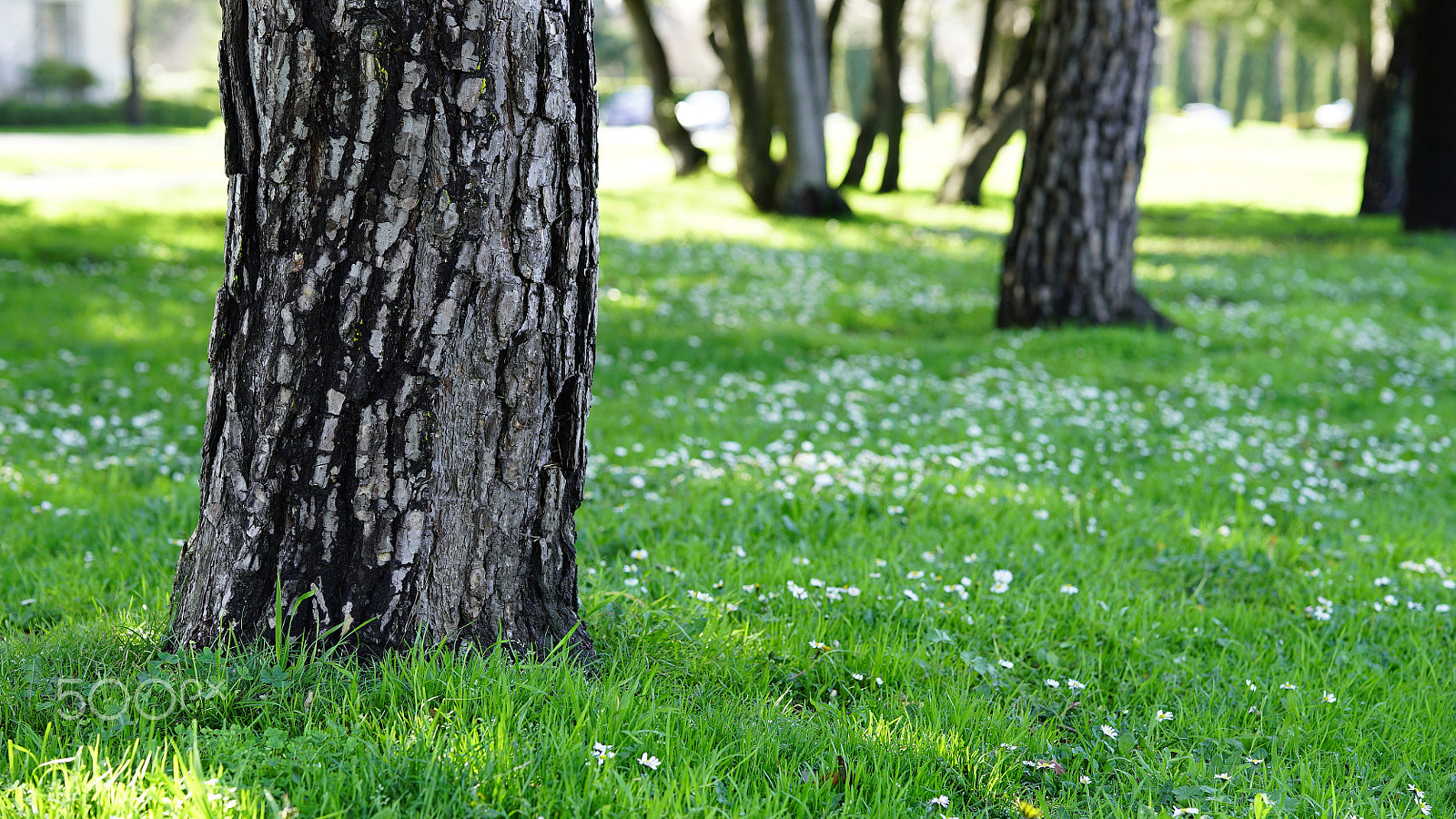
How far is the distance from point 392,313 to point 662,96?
1858 cm

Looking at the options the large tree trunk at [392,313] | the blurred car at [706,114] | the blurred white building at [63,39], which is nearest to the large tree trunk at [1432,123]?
the large tree trunk at [392,313]

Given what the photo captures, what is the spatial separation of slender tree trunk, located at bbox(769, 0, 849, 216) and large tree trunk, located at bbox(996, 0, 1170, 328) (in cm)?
775

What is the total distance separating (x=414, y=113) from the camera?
2305mm

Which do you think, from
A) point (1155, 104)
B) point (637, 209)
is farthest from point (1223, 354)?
point (1155, 104)

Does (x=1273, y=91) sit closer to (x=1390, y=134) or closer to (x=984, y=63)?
(x=1390, y=134)

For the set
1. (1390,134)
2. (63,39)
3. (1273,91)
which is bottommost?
(1390,134)

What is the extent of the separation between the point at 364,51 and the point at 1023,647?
2505 mm

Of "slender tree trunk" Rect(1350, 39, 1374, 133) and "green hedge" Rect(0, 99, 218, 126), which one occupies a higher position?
"slender tree trunk" Rect(1350, 39, 1374, 133)

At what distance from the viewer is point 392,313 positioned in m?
2.37

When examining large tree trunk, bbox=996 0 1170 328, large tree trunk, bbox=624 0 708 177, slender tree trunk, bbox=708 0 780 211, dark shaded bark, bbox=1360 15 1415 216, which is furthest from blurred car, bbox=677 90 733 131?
large tree trunk, bbox=996 0 1170 328

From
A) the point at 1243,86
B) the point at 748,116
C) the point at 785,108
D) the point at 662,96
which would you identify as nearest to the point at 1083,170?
the point at 785,108

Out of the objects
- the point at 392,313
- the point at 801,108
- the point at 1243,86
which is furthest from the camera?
the point at 1243,86

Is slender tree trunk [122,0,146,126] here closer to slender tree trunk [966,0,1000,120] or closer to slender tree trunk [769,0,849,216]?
slender tree trunk [769,0,849,216]

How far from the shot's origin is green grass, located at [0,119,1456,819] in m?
2.24
